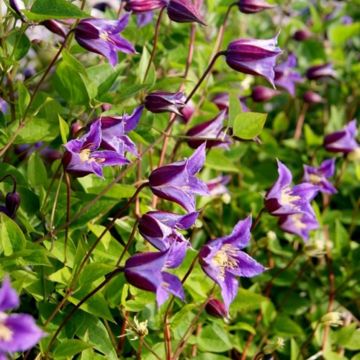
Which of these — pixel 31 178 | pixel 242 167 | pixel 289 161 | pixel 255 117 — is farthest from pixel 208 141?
pixel 289 161

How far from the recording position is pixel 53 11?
852 millimetres

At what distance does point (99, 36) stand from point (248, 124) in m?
0.22

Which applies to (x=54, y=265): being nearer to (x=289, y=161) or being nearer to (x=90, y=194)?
(x=90, y=194)

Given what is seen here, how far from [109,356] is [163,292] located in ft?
0.50

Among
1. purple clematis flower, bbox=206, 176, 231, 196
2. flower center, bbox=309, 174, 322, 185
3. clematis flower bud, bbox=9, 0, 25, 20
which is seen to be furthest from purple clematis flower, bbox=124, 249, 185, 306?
flower center, bbox=309, 174, 322, 185

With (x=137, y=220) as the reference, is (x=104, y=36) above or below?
above

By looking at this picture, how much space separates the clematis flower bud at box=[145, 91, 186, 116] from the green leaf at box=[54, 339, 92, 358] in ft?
1.04

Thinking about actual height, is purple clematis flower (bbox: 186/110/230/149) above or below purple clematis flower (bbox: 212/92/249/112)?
above

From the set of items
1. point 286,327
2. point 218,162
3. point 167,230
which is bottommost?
point 286,327

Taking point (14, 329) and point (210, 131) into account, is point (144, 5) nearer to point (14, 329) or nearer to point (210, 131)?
point (210, 131)

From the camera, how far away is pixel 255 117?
0.96 meters

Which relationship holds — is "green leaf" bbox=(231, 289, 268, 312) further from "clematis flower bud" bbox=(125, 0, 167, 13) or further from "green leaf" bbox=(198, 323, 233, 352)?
"clematis flower bud" bbox=(125, 0, 167, 13)

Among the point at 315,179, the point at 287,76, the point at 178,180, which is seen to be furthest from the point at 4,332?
the point at 287,76

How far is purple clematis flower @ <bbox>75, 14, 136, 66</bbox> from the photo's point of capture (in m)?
0.95
